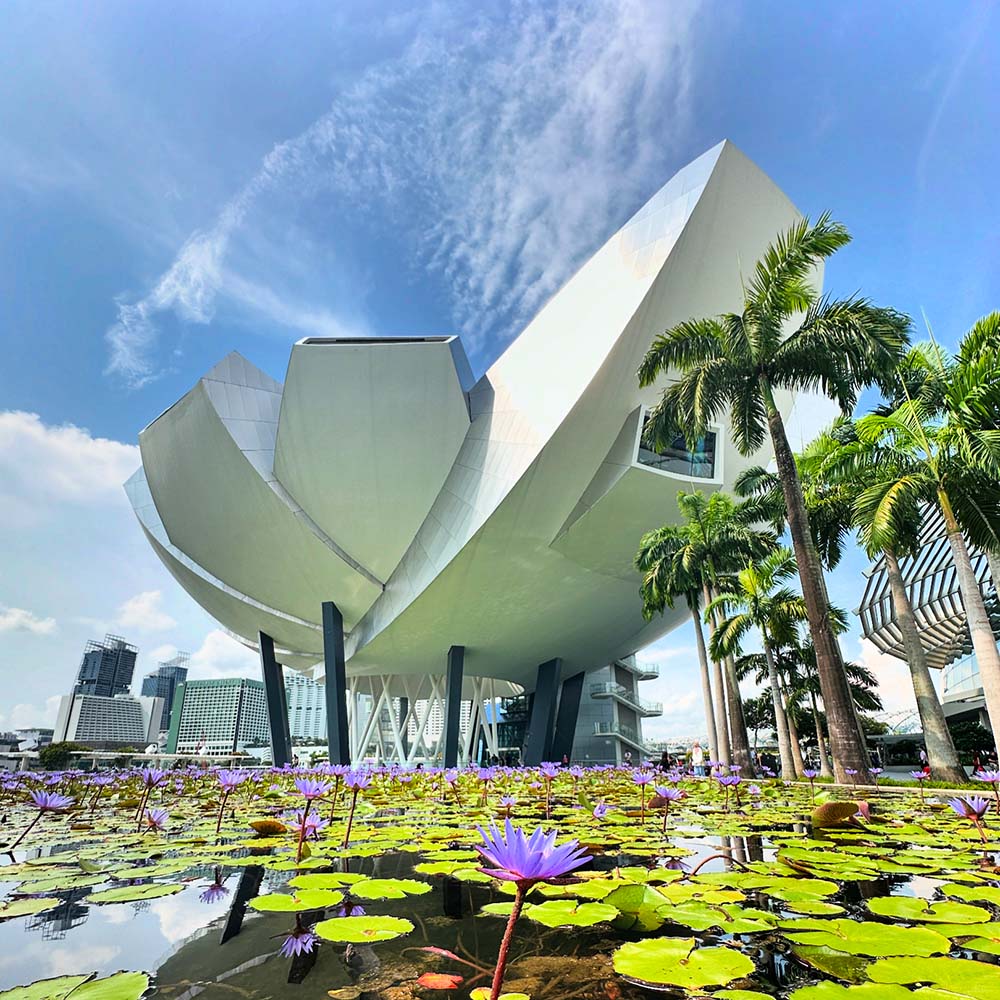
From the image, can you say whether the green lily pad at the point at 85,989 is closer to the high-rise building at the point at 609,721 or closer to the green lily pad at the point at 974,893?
the green lily pad at the point at 974,893

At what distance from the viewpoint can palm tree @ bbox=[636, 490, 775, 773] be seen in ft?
58.0

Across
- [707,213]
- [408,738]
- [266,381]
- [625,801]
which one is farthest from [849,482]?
[408,738]

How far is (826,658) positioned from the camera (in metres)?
10.1

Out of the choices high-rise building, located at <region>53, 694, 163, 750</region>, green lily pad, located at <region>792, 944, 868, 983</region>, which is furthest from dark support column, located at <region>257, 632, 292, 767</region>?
high-rise building, located at <region>53, 694, 163, 750</region>

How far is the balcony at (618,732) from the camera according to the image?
43.5 metres

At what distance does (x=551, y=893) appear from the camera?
3.02m

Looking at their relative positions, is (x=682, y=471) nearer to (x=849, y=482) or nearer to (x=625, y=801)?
(x=849, y=482)

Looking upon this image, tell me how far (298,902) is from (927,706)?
50.1ft

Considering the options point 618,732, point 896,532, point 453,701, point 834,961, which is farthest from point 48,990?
point 618,732

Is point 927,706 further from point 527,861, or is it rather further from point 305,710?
point 305,710

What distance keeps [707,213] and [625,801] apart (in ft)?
50.2

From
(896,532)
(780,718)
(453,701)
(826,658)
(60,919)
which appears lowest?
(60,919)

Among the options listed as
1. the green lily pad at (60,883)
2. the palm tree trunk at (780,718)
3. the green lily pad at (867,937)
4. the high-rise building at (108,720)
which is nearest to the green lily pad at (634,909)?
the green lily pad at (867,937)

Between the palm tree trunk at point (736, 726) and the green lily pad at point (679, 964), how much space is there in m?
16.9
